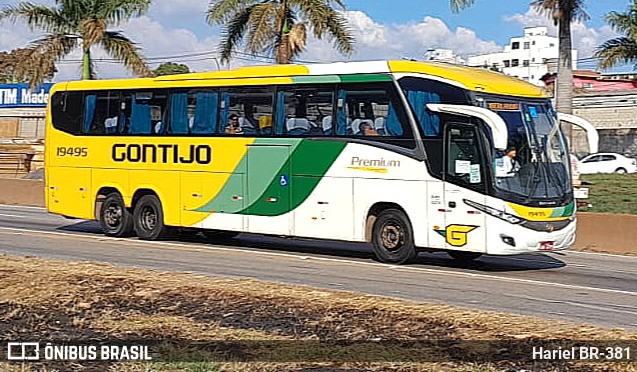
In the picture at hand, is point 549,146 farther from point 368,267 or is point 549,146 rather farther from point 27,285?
point 27,285

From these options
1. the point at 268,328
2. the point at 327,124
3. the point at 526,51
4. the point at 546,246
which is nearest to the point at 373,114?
the point at 327,124

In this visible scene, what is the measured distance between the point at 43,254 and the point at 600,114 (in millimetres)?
40561

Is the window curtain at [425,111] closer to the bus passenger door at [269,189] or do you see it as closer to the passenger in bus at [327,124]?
the passenger in bus at [327,124]

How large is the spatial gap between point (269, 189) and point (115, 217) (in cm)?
413

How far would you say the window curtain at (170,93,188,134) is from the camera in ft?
67.0

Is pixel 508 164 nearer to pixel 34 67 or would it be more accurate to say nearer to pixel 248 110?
pixel 248 110

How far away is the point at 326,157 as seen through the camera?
1830 cm

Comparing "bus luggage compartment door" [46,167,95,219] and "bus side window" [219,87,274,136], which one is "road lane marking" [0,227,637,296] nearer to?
"bus luggage compartment door" [46,167,95,219]

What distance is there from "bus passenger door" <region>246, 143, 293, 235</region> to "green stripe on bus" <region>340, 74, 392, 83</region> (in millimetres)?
1684

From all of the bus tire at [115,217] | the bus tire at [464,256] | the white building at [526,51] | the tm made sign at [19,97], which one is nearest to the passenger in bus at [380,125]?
the bus tire at [464,256]

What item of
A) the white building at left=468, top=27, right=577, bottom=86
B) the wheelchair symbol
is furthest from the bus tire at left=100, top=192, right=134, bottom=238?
the white building at left=468, top=27, right=577, bottom=86

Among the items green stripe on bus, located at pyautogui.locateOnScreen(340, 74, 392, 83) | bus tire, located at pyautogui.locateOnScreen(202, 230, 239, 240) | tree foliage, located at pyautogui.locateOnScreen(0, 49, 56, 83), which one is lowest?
bus tire, located at pyautogui.locateOnScreen(202, 230, 239, 240)

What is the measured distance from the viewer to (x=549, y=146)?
16797mm

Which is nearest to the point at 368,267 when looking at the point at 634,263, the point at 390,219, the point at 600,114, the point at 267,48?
the point at 390,219
